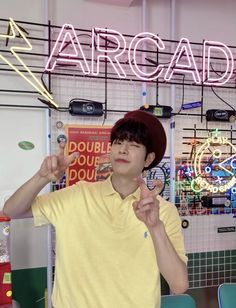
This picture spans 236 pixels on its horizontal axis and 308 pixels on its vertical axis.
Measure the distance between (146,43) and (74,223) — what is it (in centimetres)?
Result: 197

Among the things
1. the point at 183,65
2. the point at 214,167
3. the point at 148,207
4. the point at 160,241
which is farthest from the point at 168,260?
the point at 214,167

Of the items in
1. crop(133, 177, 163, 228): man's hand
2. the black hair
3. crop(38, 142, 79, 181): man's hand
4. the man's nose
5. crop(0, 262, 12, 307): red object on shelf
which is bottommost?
crop(0, 262, 12, 307): red object on shelf

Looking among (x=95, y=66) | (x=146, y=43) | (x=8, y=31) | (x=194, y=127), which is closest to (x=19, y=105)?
(x=8, y=31)

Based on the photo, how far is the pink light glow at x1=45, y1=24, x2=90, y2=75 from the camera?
87.6 inches

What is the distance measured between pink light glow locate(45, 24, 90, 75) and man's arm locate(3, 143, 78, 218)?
137 centimetres

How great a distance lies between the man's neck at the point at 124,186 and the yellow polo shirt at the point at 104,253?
0.03 metres

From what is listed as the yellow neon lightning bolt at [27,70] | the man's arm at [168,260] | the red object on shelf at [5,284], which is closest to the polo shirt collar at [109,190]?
the man's arm at [168,260]

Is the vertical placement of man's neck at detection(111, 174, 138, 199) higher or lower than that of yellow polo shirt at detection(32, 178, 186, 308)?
higher

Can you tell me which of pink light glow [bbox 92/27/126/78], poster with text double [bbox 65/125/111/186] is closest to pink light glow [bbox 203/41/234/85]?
pink light glow [bbox 92/27/126/78]

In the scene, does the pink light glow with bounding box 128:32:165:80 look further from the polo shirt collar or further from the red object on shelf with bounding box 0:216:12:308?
the polo shirt collar

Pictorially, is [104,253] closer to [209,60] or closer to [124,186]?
[124,186]

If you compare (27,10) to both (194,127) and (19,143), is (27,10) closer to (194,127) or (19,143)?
(19,143)

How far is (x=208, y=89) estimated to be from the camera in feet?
9.50

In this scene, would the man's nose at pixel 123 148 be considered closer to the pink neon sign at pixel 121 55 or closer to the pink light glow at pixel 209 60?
the pink neon sign at pixel 121 55
